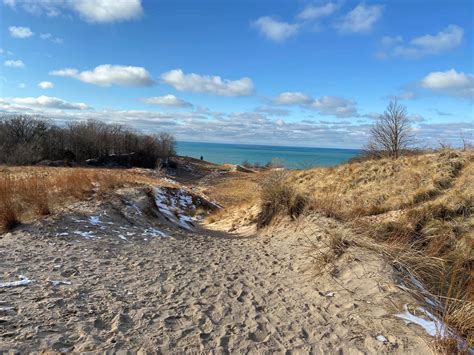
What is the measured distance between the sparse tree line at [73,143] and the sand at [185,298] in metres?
36.5

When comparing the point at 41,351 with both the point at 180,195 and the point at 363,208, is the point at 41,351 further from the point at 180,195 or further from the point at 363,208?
the point at 180,195

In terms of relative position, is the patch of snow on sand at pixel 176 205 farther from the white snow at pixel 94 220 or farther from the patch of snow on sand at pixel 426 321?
the patch of snow on sand at pixel 426 321

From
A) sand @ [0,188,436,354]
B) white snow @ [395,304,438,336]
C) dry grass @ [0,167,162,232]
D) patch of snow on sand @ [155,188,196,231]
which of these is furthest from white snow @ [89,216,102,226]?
white snow @ [395,304,438,336]

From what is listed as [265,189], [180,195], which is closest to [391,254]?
[265,189]

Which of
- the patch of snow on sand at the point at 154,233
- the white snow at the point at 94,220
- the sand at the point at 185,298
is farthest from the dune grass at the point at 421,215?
the white snow at the point at 94,220

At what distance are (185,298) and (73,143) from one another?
2019 inches

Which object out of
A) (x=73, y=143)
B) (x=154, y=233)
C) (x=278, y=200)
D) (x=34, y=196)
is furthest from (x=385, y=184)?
(x=73, y=143)

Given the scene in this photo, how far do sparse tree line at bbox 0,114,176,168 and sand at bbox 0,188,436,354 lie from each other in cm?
3654

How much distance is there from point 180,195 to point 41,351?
57.2 ft

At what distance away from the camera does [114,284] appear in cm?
563

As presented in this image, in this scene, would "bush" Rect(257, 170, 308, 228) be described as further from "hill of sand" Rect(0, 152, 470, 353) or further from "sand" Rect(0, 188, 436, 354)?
"sand" Rect(0, 188, 436, 354)

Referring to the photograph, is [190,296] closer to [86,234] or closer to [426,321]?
[426,321]

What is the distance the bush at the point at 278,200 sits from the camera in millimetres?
11719

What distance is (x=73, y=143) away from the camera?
50.3 m
